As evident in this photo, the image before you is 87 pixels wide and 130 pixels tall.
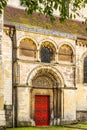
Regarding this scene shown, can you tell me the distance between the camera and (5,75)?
2108cm

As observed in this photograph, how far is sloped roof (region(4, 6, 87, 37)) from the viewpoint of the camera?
23297 mm

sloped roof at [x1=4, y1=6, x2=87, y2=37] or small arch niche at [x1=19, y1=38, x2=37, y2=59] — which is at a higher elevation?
sloped roof at [x1=4, y1=6, x2=87, y2=37]

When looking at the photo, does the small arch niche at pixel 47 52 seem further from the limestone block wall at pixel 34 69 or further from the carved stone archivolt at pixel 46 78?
the carved stone archivolt at pixel 46 78

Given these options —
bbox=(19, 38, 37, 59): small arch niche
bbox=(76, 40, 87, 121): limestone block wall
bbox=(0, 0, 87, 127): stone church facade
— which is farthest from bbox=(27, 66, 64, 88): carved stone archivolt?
bbox=(76, 40, 87, 121): limestone block wall

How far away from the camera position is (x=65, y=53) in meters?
24.3

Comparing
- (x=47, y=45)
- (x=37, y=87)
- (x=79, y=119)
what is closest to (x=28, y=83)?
(x=37, y=87)

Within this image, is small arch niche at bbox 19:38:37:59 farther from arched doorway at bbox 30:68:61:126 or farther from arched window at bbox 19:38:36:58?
arched doorway at bbox 30:68:61:126

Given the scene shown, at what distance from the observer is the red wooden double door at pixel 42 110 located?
74.0 feet

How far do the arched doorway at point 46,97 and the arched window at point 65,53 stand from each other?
147cm

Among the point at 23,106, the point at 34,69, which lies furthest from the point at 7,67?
the point at 23,106

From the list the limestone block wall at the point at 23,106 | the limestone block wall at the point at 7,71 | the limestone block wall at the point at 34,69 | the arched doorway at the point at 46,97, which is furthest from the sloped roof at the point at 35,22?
the limestone block wall at the point at 23,106

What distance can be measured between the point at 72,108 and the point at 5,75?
5.99m

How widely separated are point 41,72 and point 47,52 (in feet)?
5.46

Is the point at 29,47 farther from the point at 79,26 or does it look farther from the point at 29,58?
the point at 79,26
